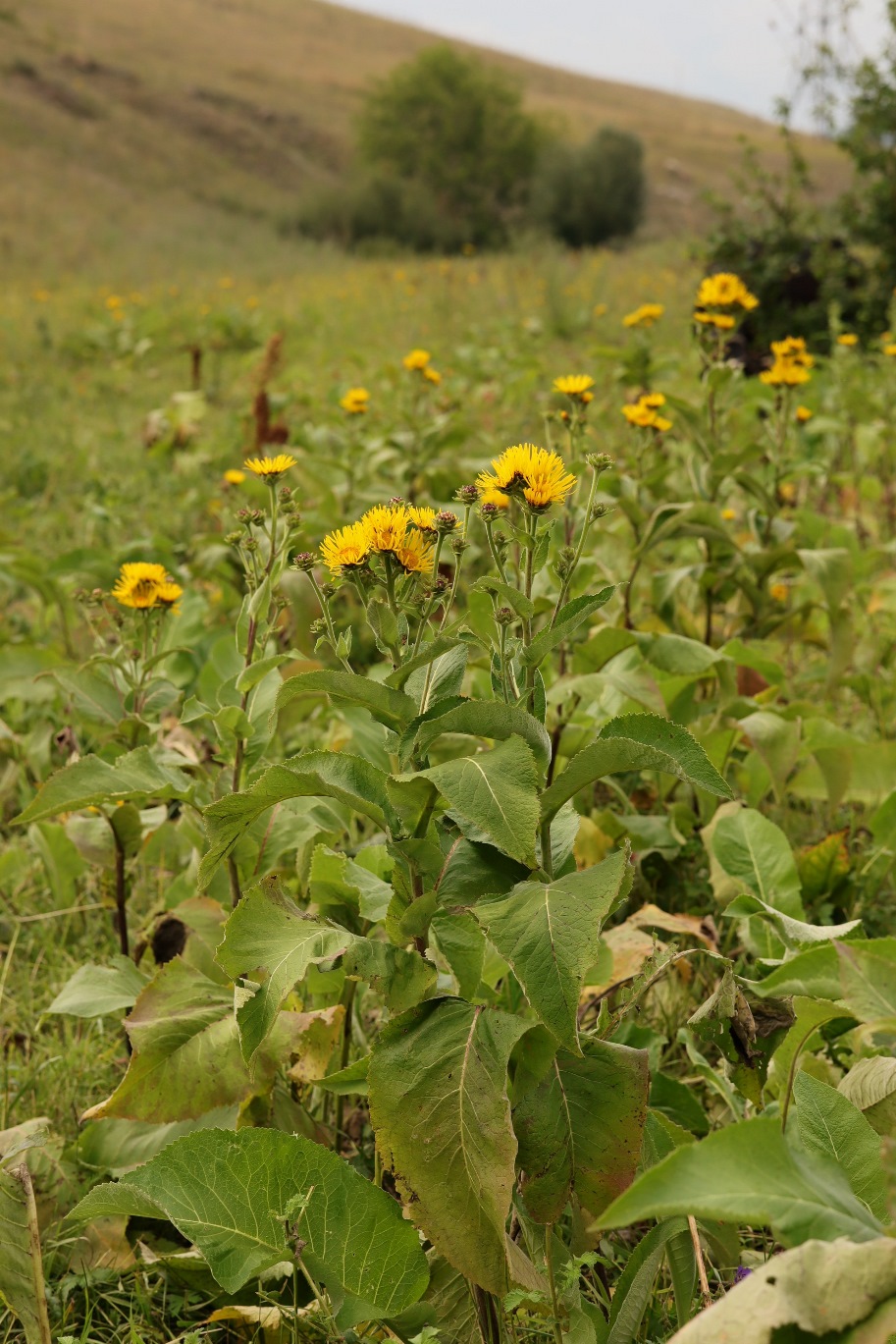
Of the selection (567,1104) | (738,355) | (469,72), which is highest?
(469,72)

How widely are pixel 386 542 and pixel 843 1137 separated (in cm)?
70

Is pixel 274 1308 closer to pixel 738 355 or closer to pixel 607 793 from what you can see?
pixel 607 793

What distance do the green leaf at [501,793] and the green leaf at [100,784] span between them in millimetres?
486

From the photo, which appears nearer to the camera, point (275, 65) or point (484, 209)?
point (484, 209)

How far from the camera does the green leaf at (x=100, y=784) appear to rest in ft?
4.12

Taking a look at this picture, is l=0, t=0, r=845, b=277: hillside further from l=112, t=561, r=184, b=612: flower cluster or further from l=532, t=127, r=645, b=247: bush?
l=112, t=561, r=184, b=612: flower cluster

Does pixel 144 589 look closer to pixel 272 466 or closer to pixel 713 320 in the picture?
pixel 272 466

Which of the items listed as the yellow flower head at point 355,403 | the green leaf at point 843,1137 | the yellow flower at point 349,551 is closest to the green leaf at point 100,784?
the yellow flower at point 349,551

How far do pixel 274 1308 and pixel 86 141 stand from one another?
31.7 metres

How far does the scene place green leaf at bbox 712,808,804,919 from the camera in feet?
5.04

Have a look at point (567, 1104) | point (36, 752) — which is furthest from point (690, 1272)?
point (36, 752)

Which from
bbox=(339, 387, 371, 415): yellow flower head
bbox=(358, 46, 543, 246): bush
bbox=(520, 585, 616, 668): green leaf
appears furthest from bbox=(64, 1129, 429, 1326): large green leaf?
bbox=(358, 46, 543, 246): bush

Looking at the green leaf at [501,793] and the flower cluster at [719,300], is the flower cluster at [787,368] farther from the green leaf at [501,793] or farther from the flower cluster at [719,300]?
the green leaf at [501,793]

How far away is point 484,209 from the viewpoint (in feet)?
75.1
